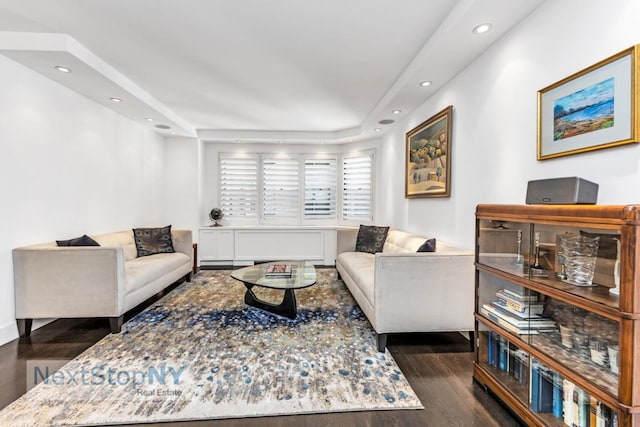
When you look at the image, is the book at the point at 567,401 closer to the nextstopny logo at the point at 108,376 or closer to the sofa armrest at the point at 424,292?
the sofa armrest at the point at 424,292

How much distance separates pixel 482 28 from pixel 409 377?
2.51 meters

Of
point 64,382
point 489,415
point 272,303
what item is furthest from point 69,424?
point 489,415

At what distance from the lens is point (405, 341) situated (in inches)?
106

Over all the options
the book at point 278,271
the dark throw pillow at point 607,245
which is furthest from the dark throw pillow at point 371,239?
the dark throw pillow at point 607,245

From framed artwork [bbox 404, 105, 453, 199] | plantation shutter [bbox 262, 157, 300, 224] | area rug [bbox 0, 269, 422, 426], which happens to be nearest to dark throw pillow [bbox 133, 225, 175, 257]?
area rug [bbox 0, 269, 422, 426]

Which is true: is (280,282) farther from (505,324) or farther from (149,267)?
(505,324)

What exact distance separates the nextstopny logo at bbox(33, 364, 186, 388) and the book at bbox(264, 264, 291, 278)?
1.40 m

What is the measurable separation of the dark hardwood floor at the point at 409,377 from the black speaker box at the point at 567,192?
125cm

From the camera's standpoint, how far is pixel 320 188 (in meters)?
6.32

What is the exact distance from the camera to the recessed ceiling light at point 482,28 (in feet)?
6.98

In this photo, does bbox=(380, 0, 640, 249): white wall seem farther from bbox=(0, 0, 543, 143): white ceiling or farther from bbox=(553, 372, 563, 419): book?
bbox=(553, 372, 563, 419): book

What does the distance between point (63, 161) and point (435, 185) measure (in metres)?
4.09

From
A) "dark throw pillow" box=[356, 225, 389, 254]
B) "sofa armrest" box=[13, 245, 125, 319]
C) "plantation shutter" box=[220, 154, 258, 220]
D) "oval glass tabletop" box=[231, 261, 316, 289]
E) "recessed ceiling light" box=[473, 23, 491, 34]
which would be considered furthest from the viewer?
"plantation shutter" box=[220, 154, 258, 220]

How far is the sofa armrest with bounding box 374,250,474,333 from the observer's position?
8.04 feet
